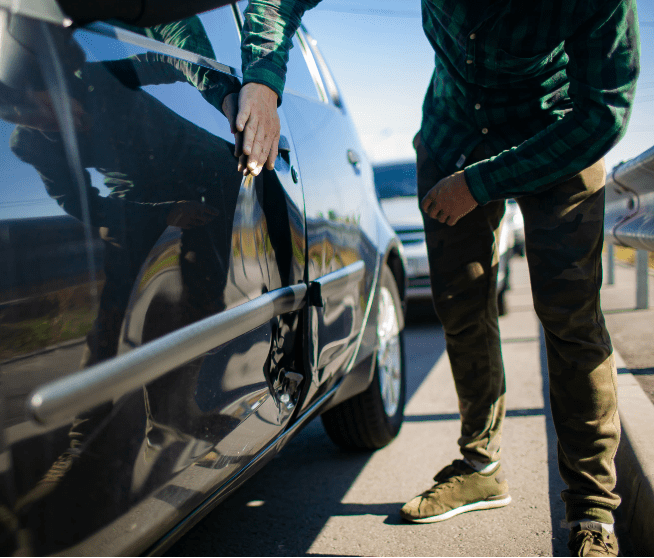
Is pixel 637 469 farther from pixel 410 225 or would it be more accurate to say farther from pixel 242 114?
pixel 410 225

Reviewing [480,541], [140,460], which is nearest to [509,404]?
[480,541]

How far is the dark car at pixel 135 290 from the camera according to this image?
2.71ft

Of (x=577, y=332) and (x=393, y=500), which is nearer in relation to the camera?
(x=577, y=332)

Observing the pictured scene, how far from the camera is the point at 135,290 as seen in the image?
1.00 metres

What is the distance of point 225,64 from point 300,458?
Answer: 5.62 ft

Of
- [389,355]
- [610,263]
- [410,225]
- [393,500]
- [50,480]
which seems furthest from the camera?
[610,263]

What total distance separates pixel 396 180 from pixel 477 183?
17.9ft

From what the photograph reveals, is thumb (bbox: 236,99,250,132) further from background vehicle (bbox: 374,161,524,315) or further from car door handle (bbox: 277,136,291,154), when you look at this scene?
background vehicle (bbox: 374,161,524,315)

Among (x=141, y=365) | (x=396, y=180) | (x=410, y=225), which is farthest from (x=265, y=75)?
(x=396, y=180)

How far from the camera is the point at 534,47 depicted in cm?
160

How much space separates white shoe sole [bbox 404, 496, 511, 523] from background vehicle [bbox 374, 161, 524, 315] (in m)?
3.18

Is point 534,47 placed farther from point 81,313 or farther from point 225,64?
point 81,313

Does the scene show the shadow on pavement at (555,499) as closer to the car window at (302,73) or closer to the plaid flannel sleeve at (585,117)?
the plaid flannel sleeve at (585,117)

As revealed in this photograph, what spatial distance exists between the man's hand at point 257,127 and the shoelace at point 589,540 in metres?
1.24
